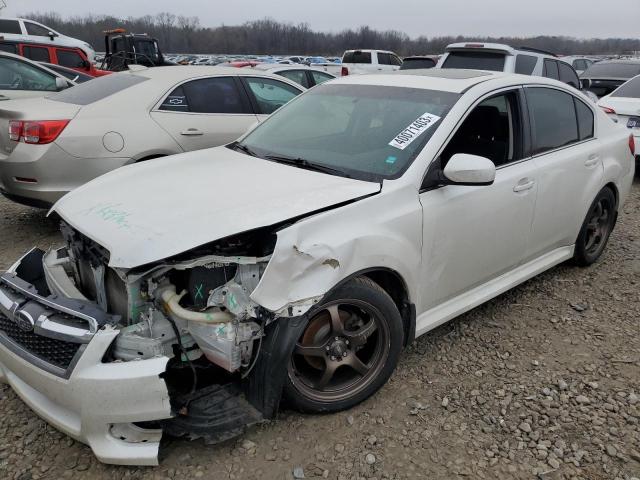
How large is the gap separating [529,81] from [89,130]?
366cm

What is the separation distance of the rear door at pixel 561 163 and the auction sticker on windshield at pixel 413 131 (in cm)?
95

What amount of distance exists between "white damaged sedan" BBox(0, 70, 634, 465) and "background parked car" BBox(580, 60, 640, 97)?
896 cm

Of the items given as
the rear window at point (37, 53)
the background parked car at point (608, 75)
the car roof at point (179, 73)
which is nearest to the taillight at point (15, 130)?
the car roof at point (179, 73)

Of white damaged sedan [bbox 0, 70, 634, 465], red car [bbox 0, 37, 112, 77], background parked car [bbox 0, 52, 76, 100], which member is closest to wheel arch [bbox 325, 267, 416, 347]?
white damaged sedan [bbox 0, 70, 634, 465]

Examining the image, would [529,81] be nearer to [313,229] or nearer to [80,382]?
[313,229]

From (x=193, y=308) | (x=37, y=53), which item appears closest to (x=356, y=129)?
(x=193, y=308)

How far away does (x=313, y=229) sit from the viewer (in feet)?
7.84

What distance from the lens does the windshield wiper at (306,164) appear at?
2905 millimetres

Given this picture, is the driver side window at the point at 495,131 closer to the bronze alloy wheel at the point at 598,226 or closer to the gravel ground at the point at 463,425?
the gravel ground at the point at 463,425

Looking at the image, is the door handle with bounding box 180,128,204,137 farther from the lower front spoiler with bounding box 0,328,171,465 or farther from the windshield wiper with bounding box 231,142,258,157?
the lower front spoiler with bounding box 0,328,171,465

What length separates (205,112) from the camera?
5457 mm

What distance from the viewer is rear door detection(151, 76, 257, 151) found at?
5211 millimetres

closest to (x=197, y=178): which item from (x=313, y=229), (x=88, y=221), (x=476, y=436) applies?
(x=88, y=221)

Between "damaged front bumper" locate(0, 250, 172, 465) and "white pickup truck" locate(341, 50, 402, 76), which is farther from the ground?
"white pickup truck" locate(341, 50, 402, 76)
